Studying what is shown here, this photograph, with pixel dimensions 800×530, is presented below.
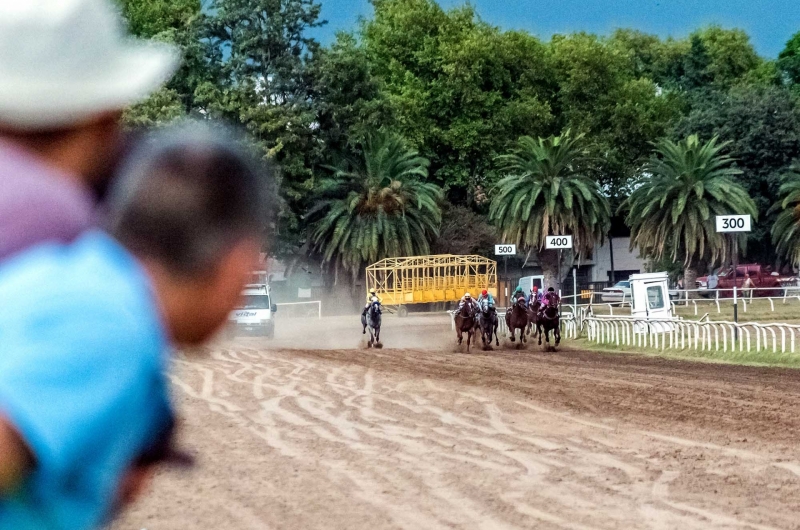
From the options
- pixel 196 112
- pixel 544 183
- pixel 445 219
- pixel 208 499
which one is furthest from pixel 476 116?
pixel 196 112

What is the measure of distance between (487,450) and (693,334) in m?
20.2

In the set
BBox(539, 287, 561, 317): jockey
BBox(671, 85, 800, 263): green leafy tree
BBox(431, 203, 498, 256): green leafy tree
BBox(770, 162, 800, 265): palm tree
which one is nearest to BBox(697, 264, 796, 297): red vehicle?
BBox(770, 162, 800, 265): palm tree

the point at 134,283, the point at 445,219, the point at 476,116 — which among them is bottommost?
the point at 134,283

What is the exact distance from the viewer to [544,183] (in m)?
52.5

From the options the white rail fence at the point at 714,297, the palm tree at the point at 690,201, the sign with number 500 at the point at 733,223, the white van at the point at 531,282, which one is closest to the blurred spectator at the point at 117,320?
the sign with number 500 at the point at 733,223

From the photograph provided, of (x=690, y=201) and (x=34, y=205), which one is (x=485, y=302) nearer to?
(x=690, y=201)

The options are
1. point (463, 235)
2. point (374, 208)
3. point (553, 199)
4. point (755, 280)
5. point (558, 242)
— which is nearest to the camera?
point (374, 208)

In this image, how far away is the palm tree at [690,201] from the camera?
50.9m

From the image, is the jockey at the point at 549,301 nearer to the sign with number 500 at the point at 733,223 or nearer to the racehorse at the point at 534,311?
the racehorse at the point at 534,311

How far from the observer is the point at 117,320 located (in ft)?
3.36

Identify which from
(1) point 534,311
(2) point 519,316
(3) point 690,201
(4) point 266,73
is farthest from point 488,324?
(4) point 266,73

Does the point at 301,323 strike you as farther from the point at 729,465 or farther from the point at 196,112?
the point at 196,112

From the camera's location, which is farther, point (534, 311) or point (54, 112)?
point (534, 311)

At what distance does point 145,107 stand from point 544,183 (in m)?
51.8
